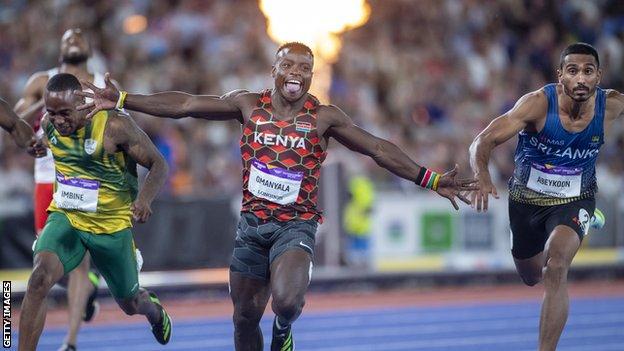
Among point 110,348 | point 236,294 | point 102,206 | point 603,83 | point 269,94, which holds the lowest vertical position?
point 110,348

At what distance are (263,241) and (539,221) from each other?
7.28ft

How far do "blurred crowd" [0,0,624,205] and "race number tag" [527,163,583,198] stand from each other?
738 cm

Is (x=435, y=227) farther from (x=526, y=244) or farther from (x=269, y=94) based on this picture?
(x=269, y=94)

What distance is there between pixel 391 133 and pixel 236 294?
10144 millimetres

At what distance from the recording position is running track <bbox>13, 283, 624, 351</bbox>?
Answer: 10930 millimetres

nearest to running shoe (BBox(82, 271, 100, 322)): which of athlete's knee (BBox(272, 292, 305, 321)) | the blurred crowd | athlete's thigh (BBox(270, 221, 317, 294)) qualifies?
athlete's thigh (BBox(270, 221, 317, 294))

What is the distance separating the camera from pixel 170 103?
25.1 ft

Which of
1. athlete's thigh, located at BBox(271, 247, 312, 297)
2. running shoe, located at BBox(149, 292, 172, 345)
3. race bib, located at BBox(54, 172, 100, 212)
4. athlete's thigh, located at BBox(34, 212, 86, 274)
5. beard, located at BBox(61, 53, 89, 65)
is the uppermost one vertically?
beard, located at BBox(61, 53, 89, 65)

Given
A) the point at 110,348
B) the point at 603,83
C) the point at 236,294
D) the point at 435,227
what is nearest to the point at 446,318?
the point at 435,227

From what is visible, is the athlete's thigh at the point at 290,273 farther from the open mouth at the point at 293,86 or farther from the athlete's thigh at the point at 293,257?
the open mouth at the point at 293,86

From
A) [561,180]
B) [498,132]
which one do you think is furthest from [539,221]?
[498,132]

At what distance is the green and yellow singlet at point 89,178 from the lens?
779cm

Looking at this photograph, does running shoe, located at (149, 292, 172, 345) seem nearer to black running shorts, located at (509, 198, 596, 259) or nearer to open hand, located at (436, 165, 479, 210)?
open hand, located at (436, 165, 479, 210)

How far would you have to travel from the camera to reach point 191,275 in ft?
48.4
